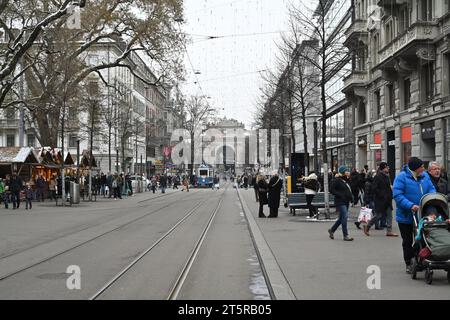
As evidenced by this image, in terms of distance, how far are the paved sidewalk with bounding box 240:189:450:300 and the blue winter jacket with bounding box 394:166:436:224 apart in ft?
3.23

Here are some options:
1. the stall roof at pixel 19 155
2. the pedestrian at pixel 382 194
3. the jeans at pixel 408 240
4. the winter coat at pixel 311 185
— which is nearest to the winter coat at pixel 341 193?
the pedestrian at pixel 382 194

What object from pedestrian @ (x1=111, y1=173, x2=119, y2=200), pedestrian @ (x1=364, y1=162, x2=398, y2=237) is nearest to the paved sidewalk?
pedestrian @ (x1=364, y1=162, x2=398, y2=237)

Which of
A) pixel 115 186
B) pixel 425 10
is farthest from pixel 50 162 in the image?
pixel 425 10

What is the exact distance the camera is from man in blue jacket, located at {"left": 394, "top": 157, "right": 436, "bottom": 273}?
9867 millimetres

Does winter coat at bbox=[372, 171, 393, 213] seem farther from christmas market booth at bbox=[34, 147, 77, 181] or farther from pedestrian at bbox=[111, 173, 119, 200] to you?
pedestrian at bbox=[111, 173, 119, 200]

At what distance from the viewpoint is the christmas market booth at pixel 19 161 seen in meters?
38.4

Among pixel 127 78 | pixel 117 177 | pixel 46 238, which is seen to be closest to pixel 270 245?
pixel 46 238

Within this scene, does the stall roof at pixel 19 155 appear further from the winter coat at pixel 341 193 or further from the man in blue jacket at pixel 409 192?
the man in blue jacket at pixel 409 192

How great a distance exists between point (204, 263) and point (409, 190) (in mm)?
4107

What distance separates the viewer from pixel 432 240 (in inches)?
349

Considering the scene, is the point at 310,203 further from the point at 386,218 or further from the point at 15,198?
the point at 15,198

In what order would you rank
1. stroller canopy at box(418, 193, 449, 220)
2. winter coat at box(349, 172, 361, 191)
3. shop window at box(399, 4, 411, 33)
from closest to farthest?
1. stroller canopy at box(418, 193, 449, 220)
2. winter coat at box(349, 172, 361, 191)
3. shop window at box(399, 4, 411, 33)
